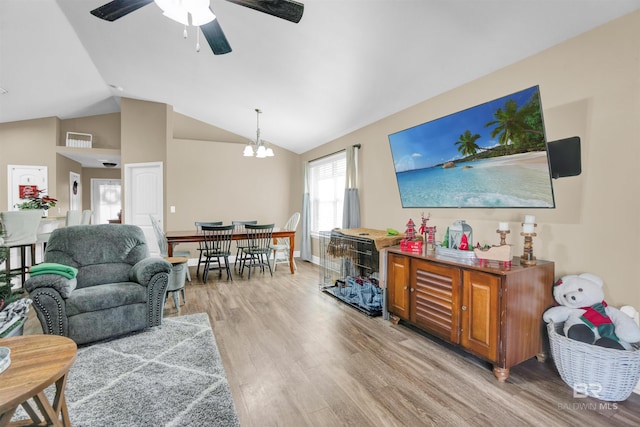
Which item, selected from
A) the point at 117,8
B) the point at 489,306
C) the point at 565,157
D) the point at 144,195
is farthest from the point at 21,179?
the point at 565,157

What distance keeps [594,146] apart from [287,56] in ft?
9.25

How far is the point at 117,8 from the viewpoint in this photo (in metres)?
2.01

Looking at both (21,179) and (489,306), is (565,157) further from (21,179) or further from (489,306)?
(21,179)

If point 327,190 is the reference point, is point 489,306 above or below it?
below

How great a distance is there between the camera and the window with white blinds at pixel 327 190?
541 centimetres

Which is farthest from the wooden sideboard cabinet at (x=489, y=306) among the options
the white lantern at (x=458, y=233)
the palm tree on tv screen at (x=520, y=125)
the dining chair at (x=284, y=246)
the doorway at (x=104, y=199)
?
the doorway at (x=104, y=199)

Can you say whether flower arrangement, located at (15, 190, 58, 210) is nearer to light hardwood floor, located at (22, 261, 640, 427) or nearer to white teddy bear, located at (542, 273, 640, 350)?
light hardwood floor, located at (22, 261, 640, 427)

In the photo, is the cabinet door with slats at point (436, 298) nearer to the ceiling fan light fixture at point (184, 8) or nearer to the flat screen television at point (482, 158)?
the flat screen television at point (482, 158)

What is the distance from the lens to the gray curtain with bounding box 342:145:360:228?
4566mm

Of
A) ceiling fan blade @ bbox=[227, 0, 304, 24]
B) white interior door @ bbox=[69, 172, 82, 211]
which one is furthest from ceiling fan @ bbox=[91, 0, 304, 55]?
white interior door @ bbox=[69, 172, 82, 211]

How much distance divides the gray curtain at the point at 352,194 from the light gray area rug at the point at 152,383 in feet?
8.49

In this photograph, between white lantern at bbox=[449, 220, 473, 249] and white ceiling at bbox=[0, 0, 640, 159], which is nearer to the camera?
white ceiling at bbox=[0, 0, 640, 159]

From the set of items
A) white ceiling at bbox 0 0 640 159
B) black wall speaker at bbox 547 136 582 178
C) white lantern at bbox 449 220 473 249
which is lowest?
white lantern at bbox 449 220 473 249

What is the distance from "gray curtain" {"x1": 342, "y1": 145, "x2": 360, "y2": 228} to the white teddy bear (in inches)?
109
